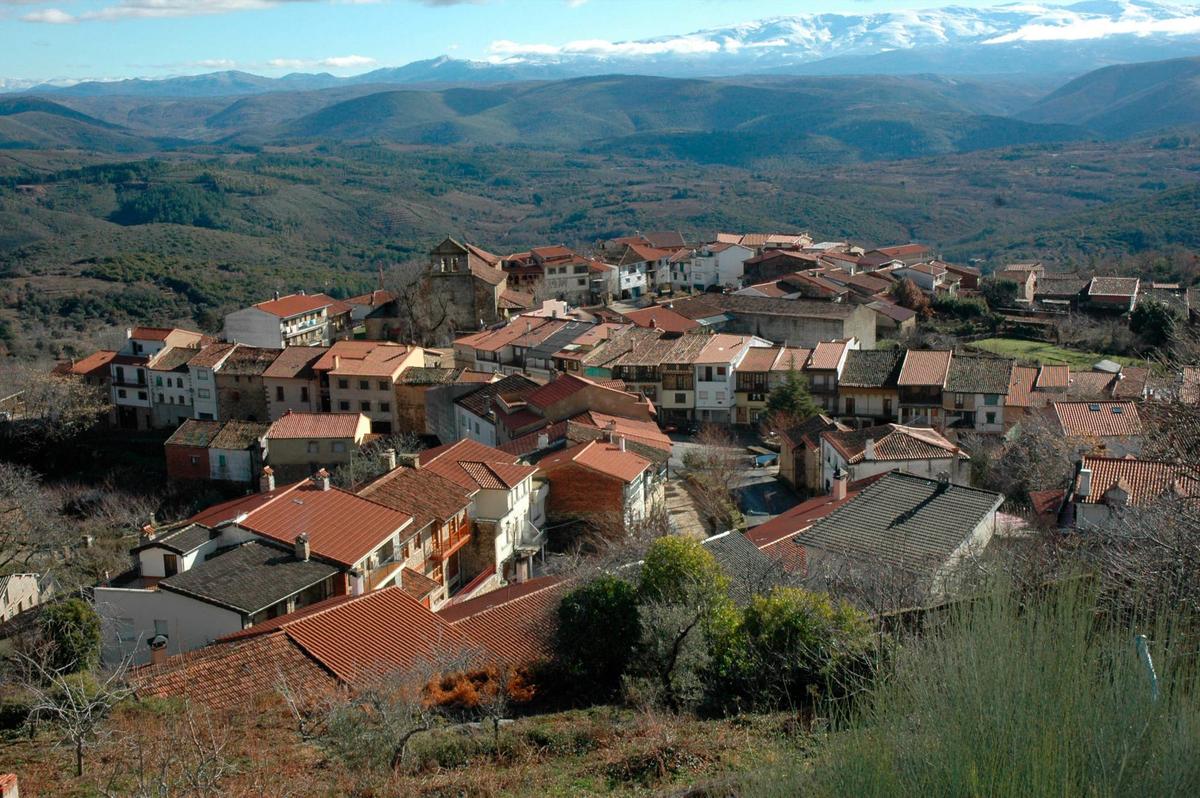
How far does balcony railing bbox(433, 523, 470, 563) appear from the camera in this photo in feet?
75.2

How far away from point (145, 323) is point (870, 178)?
127 m

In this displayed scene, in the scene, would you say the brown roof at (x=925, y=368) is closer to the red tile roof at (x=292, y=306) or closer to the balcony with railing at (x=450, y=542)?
the balcony with railing at (x=450, y=542)

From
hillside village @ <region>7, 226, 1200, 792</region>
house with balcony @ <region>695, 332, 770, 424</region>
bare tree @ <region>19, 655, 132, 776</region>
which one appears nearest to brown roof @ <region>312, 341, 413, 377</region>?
hillside village @ <region>7, 226, 1200, 792</region>

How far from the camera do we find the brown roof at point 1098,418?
29.7 m

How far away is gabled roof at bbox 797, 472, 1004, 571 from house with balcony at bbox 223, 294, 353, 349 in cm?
3540

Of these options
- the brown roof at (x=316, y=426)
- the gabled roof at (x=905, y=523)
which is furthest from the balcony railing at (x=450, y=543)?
the brown roof at (x=316, y=426)

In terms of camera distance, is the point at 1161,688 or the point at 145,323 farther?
the point at 145,323

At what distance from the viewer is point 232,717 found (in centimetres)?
1310

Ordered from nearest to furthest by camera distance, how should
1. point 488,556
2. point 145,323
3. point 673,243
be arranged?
point 488,556 → point 673,243 → point 145,323

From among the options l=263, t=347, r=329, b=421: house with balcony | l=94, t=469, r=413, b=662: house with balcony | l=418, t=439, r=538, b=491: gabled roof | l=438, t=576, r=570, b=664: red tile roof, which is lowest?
l=263, t=347, r=329, b=421: house with balcony

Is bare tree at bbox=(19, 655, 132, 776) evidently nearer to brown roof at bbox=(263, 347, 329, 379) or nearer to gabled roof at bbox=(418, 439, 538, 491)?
gabled roof at bbox=(418, 439, 538, 491)

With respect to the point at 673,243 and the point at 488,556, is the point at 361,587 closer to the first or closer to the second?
the point at 488,556

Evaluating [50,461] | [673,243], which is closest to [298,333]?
[50,461]

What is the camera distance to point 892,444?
2880 cm
